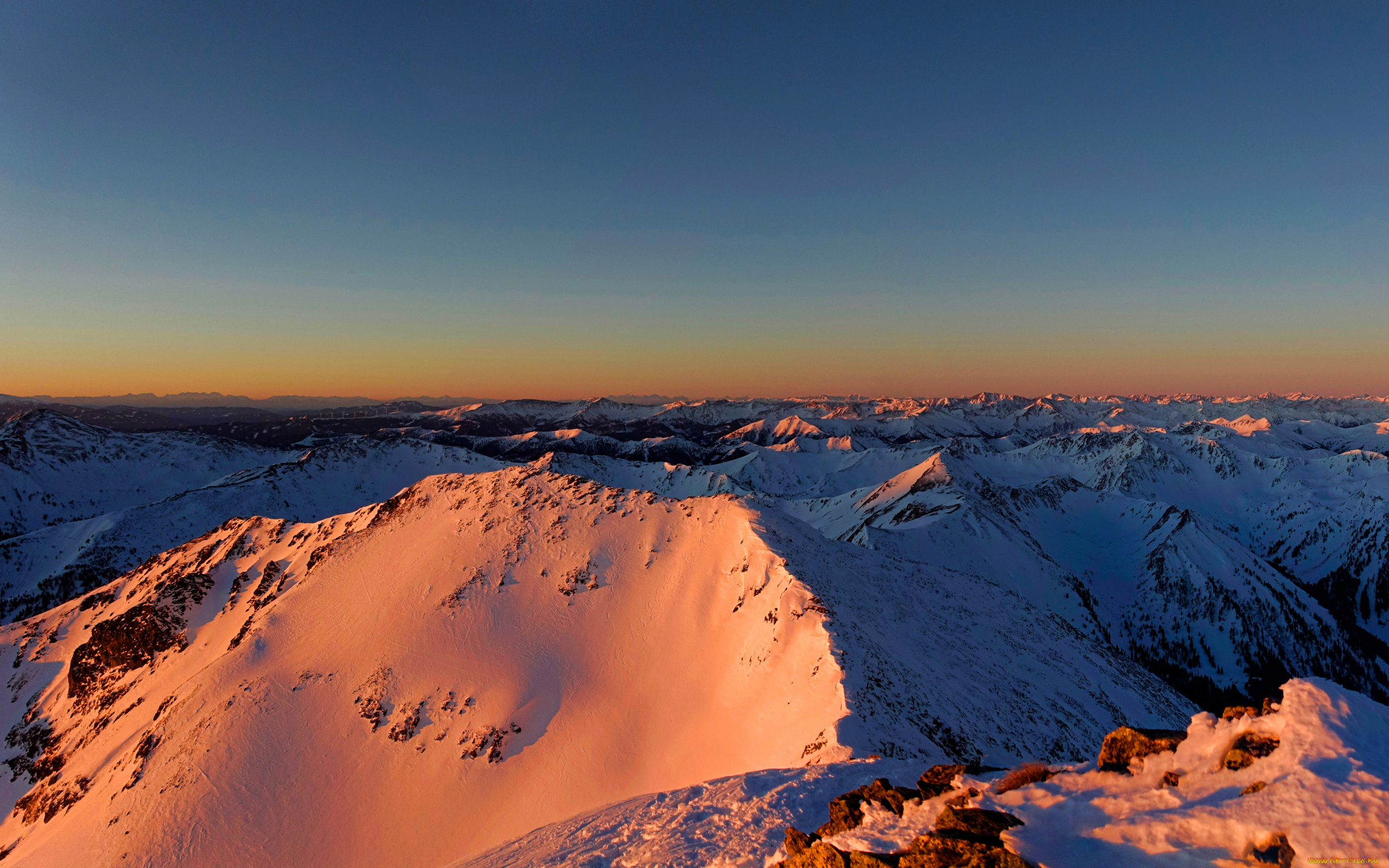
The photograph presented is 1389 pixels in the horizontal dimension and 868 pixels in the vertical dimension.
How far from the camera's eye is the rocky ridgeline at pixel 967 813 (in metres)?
11.5

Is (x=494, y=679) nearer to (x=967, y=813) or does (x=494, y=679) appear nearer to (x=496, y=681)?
(x=496, y=681)

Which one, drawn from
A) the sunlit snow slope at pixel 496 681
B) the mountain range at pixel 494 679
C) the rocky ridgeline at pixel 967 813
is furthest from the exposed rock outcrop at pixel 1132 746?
the sunlit snow slope at pixel 496 681

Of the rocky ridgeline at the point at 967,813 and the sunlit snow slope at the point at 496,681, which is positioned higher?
the rocky ridgeline at the point at 967,813

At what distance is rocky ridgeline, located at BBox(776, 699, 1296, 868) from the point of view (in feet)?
37.8

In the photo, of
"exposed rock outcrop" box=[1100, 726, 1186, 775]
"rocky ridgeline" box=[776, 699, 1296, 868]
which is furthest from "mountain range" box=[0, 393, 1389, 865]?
"exposed rock outcrop" box=[1100, 726, 1186, 775]

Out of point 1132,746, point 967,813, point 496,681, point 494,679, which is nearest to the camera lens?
point 967,813

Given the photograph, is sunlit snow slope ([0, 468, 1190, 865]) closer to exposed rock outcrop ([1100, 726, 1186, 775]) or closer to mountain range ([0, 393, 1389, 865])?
mountain range ([0, 393, 1389, 865])

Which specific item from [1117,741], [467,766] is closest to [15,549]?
[467,766]

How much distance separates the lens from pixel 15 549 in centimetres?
13275

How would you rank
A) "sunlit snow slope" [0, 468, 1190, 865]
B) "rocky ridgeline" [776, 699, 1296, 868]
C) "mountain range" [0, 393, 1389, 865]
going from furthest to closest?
"sunlit snow slope" [0, 468, 1190, 865] → "mountain range" [0, 393, 1389, 865] → "rocky ridgeline" [776, 699, 1296, 868]

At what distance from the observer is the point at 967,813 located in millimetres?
13586

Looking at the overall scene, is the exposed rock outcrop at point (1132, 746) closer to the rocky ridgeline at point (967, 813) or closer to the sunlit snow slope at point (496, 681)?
the rocky ridgeline at point (967, 813)

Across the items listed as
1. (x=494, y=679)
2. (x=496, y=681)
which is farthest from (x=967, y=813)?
(x=494, y=679)

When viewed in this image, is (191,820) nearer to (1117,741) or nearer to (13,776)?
(13,776)
